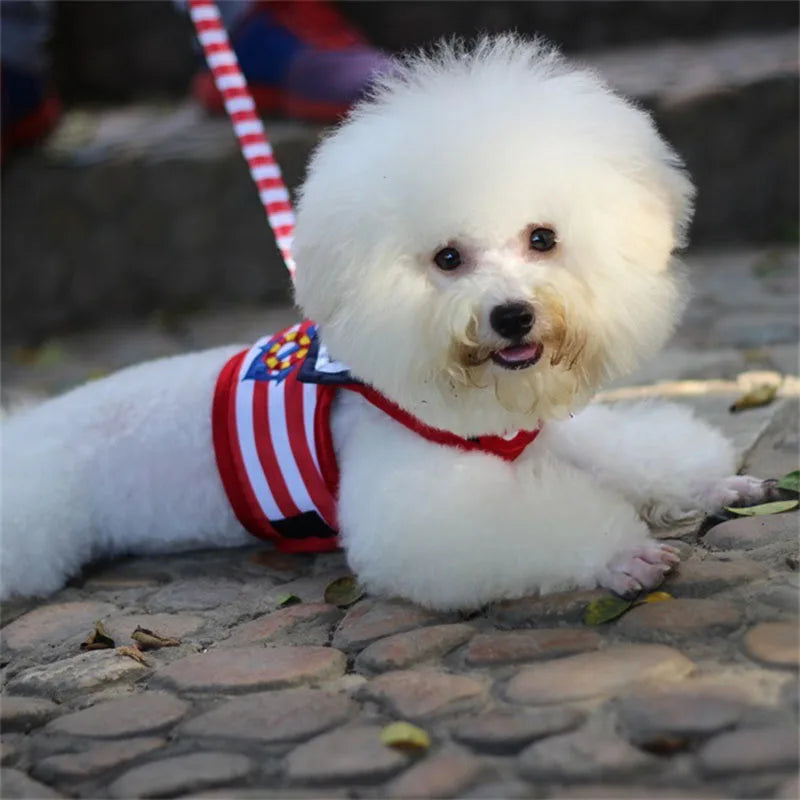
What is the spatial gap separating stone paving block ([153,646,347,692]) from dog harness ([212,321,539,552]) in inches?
18.0

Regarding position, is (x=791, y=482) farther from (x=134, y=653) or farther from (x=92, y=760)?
(x=92, y=760)

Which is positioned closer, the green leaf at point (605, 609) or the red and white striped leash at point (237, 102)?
the green leaf at point (605, 609)

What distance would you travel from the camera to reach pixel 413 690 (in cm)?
202

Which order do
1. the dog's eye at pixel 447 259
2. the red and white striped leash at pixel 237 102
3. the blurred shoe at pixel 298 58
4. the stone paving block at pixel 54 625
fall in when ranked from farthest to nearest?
the blurred shoe at pixel 298 58
the red and white striped leash at pixel 237 102
the stone paving block at pixel 54 625
the dog's eye at pixel 447 259

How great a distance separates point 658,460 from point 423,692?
3.12 ft

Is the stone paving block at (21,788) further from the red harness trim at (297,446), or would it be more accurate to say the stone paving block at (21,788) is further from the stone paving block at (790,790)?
the stone paving block at (790,790)

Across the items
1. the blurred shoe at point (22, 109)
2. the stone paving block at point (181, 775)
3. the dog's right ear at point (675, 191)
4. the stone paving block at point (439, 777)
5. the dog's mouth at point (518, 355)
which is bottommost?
the stone paving block at point (439, 777)

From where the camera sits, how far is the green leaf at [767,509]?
2525mm

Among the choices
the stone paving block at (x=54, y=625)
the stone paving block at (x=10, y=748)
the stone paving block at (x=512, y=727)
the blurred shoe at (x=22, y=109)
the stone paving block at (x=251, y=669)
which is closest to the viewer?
the stone paving block at (x=512, y=727)

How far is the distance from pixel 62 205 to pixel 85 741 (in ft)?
12.1

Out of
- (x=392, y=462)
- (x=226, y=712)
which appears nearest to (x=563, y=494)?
(x=392, y=462)

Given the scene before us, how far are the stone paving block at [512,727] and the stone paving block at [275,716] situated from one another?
0.22 metres

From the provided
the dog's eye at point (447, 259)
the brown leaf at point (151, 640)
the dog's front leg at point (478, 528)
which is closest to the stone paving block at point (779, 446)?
the dog's front leg at point (478, 528)

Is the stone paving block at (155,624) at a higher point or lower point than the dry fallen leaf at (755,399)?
lower
